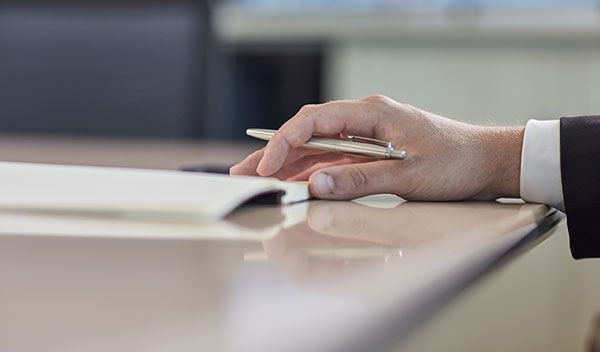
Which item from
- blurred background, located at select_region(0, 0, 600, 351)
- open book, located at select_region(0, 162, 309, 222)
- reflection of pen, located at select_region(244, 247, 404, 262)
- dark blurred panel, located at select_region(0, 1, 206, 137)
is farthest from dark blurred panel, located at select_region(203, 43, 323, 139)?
reflection of pen, located at select_region(244, 247, 404, 262)

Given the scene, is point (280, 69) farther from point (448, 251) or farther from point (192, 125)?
point (448, 251)

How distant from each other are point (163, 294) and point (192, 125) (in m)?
2.79

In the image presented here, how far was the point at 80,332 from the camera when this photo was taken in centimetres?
27

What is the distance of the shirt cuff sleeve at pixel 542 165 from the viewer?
32.5 inches

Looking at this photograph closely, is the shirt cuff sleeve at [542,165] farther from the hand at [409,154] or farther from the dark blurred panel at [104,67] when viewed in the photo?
the dark blurred panel at [104,67]

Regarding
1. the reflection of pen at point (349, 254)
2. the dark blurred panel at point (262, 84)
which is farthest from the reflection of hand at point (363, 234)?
the dark blurred panel at point (262, 84)

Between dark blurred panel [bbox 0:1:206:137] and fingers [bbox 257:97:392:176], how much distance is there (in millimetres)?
2229

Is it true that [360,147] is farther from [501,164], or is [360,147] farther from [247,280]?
[247,280]

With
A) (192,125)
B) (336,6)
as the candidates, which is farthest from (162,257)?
(336,6)

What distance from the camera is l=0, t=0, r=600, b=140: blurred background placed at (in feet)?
10.1

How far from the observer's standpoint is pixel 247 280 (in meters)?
0.36

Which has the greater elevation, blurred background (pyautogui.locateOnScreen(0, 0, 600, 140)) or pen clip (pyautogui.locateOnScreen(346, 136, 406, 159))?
pen clip (pyautogui.locateOnScreen(346, 136, 406, 159))

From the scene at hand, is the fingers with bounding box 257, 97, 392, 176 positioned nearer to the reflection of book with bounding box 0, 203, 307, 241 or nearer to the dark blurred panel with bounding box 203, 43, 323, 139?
the reflection of book with bounding box 0, 203, 307, 241

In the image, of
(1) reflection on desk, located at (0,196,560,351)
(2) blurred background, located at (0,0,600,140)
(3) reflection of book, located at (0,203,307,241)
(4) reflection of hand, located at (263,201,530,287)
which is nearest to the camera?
(1) reflection on desk, located at (0,196,560,351)
